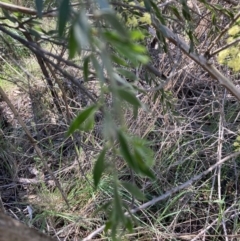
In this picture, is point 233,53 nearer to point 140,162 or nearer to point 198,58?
point 198,58

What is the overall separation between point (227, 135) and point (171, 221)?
48 cm

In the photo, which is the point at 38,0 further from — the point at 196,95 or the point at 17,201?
the point at 196,95

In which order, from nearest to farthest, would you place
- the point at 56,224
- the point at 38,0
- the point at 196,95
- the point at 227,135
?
the point at 38,0, the point at 56,224, the point at 227,135, the point at 196,95

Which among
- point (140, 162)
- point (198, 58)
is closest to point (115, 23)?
point (140, 162)

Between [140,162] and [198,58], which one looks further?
[198,58]

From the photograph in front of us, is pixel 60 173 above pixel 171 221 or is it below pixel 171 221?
above

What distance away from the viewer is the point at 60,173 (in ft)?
7.24

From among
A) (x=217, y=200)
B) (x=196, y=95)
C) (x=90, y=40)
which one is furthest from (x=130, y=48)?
(x=196, y=95)

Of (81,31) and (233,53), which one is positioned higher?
(81,31)

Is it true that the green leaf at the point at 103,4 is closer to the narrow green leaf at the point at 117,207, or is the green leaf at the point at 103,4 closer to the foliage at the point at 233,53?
the narrow green leaf at the point at 117,207

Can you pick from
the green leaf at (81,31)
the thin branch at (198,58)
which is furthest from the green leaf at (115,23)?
the thin branch at (198,58)

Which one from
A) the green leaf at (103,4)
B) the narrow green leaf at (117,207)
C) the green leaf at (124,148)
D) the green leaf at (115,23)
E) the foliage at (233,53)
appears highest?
the green leaf at (103,4)

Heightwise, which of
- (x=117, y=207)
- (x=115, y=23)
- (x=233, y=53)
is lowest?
(x=233, y=53)

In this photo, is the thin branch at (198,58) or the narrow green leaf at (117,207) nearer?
the narrow green leaf at (117,207)
